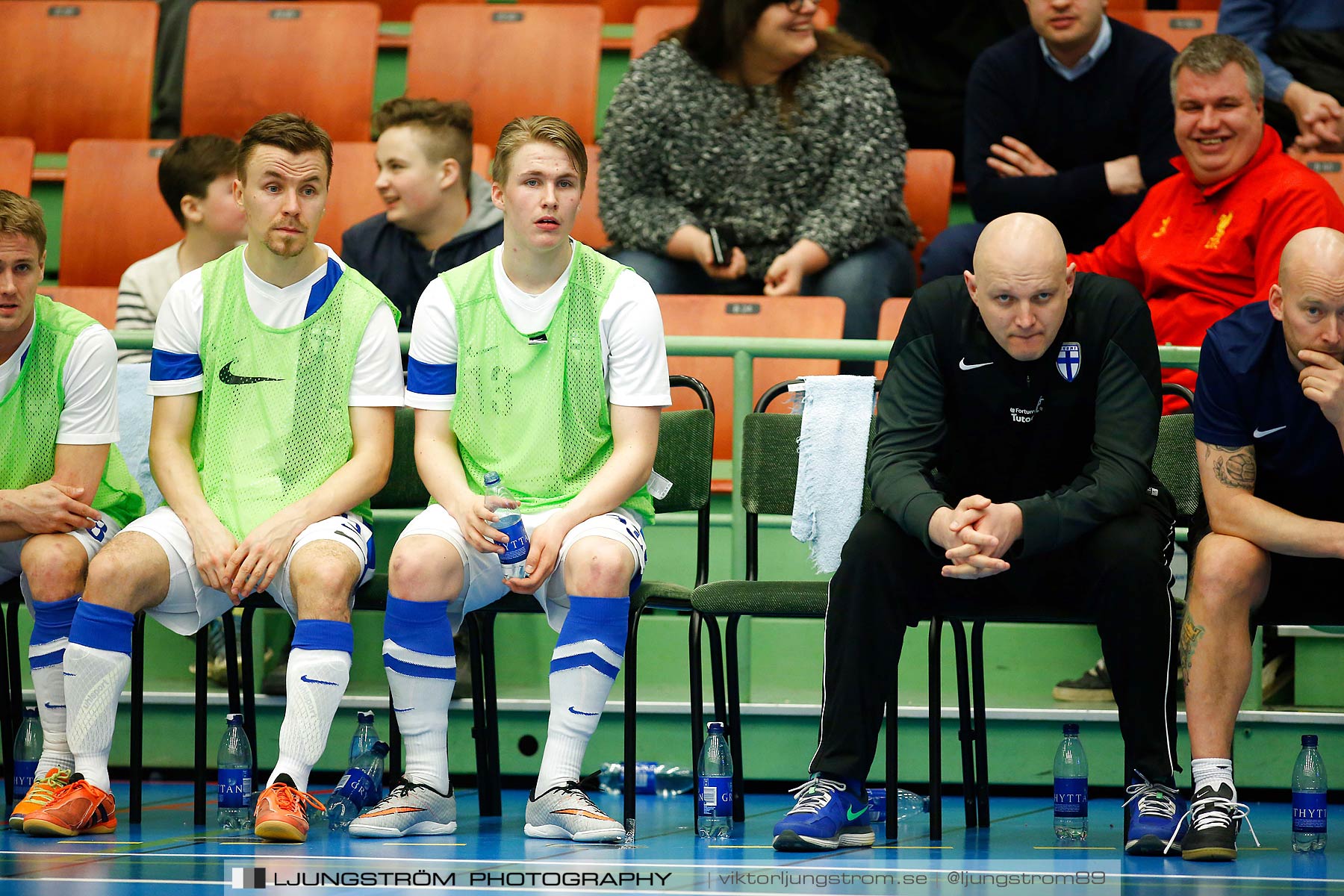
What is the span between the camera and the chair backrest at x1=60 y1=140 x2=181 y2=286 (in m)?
5.54

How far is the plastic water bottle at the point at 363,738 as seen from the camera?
3670mm

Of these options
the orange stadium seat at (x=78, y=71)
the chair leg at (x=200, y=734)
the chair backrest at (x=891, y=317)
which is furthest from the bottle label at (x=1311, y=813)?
the orange stadium seat at (x=78, y=71)

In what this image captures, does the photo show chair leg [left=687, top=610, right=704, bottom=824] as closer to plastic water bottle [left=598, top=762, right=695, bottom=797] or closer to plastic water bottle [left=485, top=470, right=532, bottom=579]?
plastic water bottle [left=485, top=470, right=532, bottom=579]

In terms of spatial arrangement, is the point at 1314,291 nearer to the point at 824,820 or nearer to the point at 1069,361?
the point at 1069,361

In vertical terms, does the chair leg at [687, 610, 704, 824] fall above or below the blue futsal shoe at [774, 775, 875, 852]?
above

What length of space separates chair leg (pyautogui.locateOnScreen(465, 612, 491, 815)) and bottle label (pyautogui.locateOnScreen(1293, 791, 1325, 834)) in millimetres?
1766

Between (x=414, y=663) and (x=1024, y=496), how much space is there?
1.34 metres

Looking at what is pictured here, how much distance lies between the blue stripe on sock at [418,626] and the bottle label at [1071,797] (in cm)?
136

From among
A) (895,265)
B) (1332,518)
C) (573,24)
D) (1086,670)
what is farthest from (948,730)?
(573,24)

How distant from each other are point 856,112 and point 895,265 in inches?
20.2

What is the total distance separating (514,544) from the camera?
10.6 feet

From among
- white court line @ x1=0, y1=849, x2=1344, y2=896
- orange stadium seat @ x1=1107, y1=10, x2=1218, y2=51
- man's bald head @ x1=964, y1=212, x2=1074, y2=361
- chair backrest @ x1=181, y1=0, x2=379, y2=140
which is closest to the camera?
white court line @ x1=0, y1=849, x2=1344, y2=896

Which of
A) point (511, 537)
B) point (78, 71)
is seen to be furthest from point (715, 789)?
point (78, 71)

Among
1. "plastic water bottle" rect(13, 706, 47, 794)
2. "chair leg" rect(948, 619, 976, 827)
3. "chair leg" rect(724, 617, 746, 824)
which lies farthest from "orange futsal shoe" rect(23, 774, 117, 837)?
"chair leg" rect(948, 619, 976, 827)
